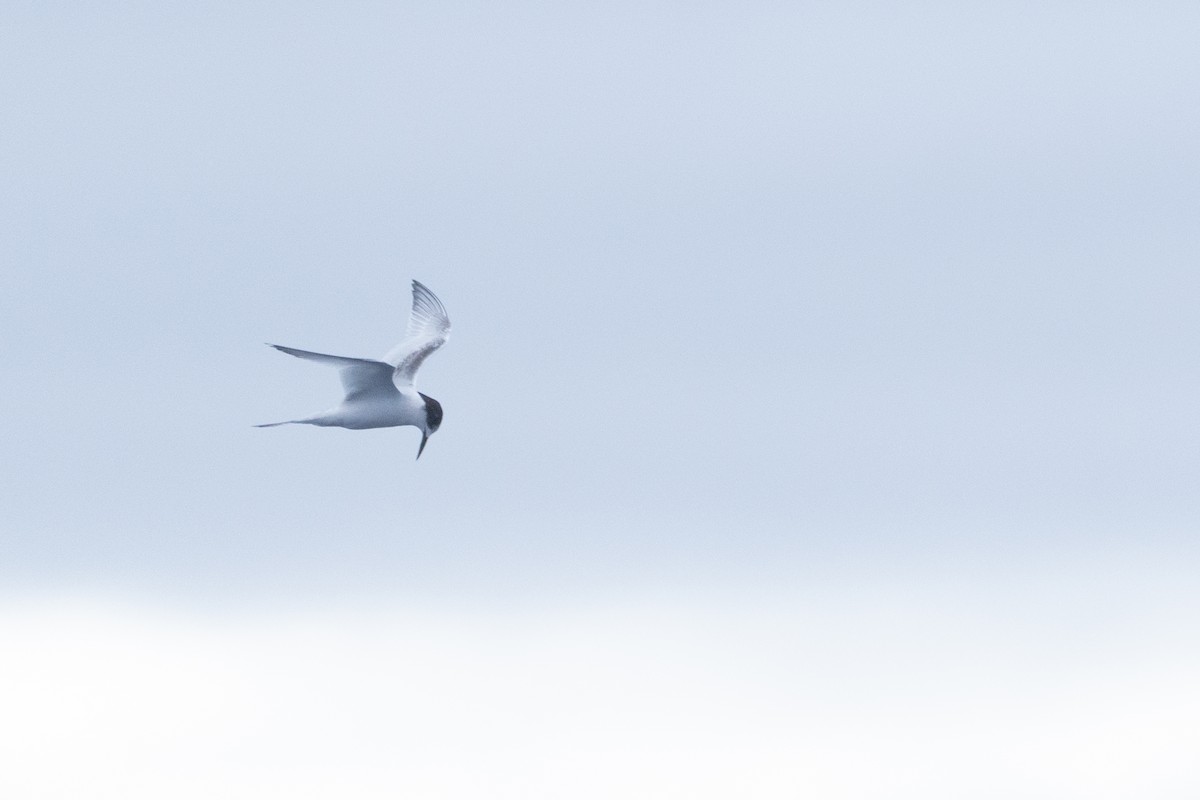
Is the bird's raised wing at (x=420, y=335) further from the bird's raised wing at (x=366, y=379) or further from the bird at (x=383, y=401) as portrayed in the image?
the bird's raised wing at (x=366, y=379)

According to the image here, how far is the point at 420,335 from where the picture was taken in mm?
41000

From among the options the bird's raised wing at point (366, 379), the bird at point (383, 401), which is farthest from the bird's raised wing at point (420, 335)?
the bird's raised wing at point (366, 379)

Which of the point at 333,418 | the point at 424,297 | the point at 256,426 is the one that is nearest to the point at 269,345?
the point at 256,426

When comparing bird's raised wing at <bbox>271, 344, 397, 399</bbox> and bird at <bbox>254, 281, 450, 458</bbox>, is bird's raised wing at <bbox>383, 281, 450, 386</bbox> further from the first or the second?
bird's raised wing at <bbox>271, 344, 397, 399</bbox>

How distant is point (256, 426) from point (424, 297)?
10.6m

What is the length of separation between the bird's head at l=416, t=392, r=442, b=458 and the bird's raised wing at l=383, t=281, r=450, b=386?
1.51 metres

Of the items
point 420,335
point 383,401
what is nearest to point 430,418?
point 383,401

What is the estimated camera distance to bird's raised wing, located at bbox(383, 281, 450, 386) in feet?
129

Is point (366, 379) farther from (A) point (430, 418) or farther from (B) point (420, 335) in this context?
(B) point (420, 335)

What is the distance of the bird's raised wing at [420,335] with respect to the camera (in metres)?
39.2

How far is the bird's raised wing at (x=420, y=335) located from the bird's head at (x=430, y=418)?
4.94 ft

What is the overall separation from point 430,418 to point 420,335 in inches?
184

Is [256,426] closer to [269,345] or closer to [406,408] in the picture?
[269,345]

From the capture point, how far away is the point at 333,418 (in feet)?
115
